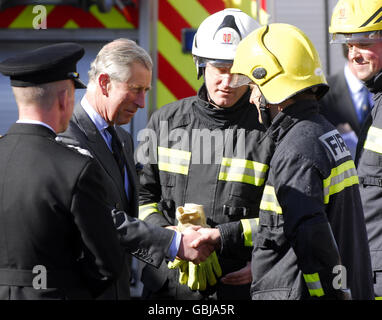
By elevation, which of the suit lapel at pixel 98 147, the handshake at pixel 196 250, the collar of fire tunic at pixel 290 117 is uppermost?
the collar of fire tunic at pixel 290 117

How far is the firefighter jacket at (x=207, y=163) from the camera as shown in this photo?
3.55 metres

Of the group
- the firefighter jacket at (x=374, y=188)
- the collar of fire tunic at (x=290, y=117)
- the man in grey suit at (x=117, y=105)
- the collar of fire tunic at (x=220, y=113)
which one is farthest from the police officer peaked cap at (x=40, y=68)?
the firefighter jacket at (x=374, y=188)

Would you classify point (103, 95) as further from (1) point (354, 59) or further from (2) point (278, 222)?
(1) point (354, 59)

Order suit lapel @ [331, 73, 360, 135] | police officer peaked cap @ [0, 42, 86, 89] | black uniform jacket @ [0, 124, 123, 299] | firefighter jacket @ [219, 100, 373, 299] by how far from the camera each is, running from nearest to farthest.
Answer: black uniform jacket @ [0, 124, 123, 299]
police officer peaked cap @ [0, 42, 86, 89]
firefighter jacket @ [219, 100, 373, 299]
suit lapel @ [331, 73, 360, 135]

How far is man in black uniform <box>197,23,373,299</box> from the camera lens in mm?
2697

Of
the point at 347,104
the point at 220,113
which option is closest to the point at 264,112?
the point at 220,113

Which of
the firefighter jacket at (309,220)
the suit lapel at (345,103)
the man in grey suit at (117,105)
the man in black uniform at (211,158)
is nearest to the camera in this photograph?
the firefighter jacket at (309,220)

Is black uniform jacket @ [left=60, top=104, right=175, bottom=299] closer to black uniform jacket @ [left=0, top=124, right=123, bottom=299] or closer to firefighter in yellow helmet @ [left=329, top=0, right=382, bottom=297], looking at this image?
black uniform jacket @ [left=0, top=124, right=123, bottom=299]

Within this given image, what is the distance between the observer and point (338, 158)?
9.37ft

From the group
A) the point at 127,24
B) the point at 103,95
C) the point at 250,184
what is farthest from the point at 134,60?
the point at 127,24

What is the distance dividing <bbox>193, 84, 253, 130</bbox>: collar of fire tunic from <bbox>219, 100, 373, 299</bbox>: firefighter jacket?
67 cm

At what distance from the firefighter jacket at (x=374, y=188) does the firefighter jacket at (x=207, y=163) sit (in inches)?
17.6

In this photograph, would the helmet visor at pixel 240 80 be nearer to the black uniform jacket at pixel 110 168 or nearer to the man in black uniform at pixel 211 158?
the man in black uniform at pixel 211 158

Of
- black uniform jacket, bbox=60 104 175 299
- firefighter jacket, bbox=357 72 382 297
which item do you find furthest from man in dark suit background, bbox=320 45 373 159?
black uniform jacket, bbox=60 104 175 299
